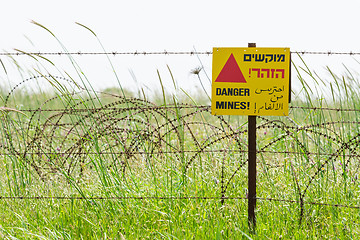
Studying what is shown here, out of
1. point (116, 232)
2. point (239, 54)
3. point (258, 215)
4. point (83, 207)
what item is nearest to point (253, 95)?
point (239, 54)

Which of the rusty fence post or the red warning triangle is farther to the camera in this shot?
the rusty fence post

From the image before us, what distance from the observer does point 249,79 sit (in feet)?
8.47

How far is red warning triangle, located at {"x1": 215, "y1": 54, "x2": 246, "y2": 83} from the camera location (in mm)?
2587

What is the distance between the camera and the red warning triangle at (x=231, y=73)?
259 cm

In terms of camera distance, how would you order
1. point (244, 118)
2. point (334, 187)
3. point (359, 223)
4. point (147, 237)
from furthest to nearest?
1. point (244, 118)
2. point (334, 187)
3. point (359, 223)
4. point (147, 237)

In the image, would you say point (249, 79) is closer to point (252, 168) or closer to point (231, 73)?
point (231, 73)

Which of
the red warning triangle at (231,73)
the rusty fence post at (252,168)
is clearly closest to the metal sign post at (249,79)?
the red warning triangle at (231,73)

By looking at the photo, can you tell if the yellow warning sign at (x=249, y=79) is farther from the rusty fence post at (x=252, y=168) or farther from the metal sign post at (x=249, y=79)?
the rusty fence post at (x=252, y=168)

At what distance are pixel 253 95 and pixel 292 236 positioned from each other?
104cm

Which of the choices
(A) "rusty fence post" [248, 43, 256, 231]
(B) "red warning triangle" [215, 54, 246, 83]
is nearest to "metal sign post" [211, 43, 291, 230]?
(B) "red warning triangle" [215, 54, 246, 83]

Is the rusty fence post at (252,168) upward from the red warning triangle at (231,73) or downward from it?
downward

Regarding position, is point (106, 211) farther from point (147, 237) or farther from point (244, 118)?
point (244, 118)

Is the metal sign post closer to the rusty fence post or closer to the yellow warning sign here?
the yellow warning sign

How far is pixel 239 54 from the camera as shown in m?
2.58
